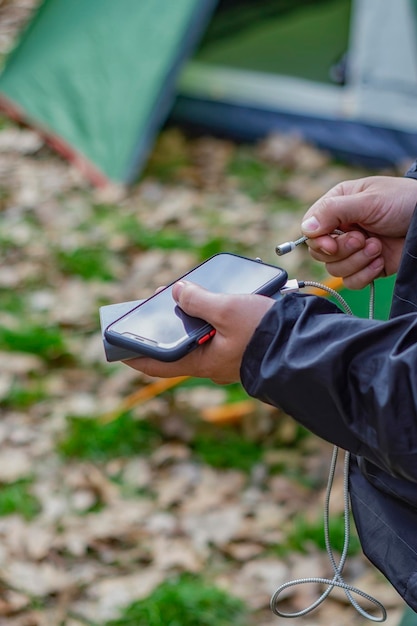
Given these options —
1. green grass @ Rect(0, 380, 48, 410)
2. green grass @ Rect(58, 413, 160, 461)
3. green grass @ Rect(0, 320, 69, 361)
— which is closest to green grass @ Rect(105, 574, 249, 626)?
green grass @ Rect(58, 413, 160, 461)

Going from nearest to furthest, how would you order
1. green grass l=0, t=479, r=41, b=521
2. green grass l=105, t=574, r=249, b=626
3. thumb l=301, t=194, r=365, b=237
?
thumb l=301, t=194, r=365, b=237 → green grass l=105, t=574, r=249, b=626 → green grass l=0, t=479, r=41, b=521

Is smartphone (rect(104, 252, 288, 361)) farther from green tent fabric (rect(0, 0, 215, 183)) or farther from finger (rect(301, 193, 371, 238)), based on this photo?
green tent fabric (rect(0, 0, 215, 183))

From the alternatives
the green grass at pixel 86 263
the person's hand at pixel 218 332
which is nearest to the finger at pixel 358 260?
the person's hand at pixel 218 332

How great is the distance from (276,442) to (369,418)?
1602 mm

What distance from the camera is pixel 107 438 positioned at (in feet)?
8.80

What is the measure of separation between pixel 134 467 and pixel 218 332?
1432 mm

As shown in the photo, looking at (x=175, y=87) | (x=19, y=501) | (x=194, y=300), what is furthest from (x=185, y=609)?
(x=175, y=87)

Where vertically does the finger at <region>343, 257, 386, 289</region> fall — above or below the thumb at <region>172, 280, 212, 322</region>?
below

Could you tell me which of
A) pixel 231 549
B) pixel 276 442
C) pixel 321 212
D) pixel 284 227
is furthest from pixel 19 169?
pixel 321 212

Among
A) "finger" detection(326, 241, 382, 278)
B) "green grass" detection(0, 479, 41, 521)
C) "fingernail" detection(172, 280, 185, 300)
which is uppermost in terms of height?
"fingernail" detection(172, 280, 185, 300)

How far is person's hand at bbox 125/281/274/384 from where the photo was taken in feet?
4.06

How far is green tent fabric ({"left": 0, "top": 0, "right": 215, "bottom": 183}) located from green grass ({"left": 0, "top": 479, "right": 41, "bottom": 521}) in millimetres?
2052

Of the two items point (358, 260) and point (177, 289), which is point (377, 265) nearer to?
point (358, 260)

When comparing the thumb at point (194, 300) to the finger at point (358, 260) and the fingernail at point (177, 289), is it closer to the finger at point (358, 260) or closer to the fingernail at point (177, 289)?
the fingernail at point (177, 289)
